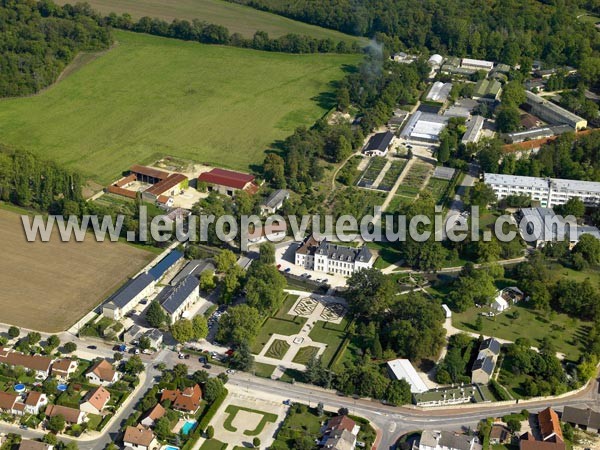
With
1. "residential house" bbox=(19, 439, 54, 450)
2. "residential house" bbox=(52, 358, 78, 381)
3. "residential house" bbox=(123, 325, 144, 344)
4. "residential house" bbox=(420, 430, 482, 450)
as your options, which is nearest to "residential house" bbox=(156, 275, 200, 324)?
"residential house" bbox=(123, 325, 144, 344)

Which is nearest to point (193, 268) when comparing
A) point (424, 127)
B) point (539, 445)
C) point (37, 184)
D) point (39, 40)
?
point (37, 184)

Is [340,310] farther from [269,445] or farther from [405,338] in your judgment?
[269,445]

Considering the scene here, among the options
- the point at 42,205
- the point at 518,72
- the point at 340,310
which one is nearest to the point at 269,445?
the point at 340,310

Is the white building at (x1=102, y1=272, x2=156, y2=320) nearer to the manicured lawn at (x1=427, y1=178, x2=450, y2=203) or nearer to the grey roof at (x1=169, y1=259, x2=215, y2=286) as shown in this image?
the grey roof at (x1=169, y1=259, x2=215, y2=286)

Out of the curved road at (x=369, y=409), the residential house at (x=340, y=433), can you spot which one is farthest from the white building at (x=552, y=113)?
the residential house at (x=340, y=433)

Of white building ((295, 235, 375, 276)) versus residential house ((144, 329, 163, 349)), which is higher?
white building ((295, 235, 375, 276))

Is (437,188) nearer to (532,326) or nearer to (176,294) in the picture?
(532,326)
